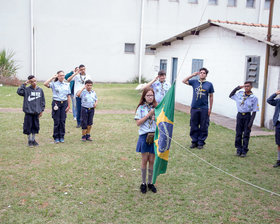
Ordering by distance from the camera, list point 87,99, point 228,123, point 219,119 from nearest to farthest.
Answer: point 87,99
point 228,123
point 219,119

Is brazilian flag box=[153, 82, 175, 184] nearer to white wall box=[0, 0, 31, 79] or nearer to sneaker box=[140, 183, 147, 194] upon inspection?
sneaker box=[140, 183, 147, 194]

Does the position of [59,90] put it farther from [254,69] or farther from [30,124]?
[254,69]

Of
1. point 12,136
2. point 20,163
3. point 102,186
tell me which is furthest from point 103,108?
point 102,186

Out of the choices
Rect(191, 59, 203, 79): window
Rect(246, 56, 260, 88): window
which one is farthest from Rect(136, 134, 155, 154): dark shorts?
Rect(191, 59, 203, 79): window

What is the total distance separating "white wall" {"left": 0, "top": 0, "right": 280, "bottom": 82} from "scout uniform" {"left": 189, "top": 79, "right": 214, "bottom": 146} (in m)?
16.6

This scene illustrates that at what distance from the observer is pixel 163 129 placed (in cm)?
567

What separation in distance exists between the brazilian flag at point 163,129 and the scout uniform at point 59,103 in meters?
Result: 3.59

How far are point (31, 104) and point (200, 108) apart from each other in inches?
158

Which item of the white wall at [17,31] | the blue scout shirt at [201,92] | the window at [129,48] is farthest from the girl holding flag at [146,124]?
the window at [129,48]

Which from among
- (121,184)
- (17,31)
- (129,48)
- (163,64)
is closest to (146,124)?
(121,184)

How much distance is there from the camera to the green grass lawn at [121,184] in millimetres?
5086

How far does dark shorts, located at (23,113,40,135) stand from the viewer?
27.0 ft

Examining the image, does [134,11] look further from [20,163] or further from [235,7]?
[20,163]

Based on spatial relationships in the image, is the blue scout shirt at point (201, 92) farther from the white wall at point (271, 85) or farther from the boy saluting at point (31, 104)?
the boy saluting at point (31, 104)
